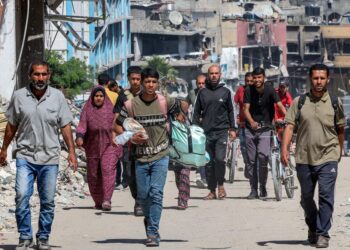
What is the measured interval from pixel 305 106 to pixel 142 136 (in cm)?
150

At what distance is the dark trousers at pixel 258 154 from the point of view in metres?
16.5

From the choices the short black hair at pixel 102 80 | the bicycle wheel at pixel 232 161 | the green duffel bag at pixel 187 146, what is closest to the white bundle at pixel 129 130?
the green duffel bag at pixel 187 146

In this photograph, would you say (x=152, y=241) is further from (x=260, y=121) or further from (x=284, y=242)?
(x=260, y=121)

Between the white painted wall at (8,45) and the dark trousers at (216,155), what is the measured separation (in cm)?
568

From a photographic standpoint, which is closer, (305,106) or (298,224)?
(305,106)

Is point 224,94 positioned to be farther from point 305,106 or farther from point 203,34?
point 203,34

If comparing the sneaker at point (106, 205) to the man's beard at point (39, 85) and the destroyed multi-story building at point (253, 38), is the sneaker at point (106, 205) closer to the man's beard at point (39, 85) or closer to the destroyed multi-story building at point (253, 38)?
the man's beard at point (39, 85)

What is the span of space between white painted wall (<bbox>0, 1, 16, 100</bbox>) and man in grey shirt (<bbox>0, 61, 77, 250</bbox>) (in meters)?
10.2

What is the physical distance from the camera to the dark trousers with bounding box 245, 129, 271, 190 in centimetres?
1650

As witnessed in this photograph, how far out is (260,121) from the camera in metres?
16.5

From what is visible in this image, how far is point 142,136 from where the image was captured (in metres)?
11.3

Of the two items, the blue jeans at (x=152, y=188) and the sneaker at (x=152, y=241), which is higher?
the blue jeans at (x=152, y=188)

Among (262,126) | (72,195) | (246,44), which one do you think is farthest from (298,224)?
(246,44)

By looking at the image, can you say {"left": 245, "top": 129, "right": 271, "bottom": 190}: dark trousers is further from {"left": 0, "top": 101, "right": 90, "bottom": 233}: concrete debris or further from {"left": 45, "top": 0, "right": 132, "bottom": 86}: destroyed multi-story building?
{"left": 45, "top": 0, "right": 132, "bottom": 86}: destroyed multi-story building
